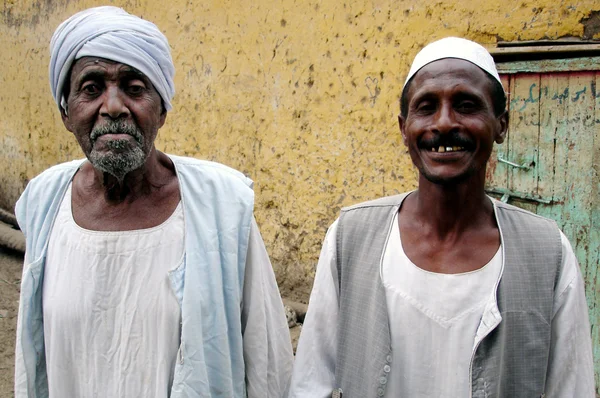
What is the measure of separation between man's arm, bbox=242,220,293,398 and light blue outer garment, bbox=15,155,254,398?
37mm

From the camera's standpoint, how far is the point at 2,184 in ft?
29.4

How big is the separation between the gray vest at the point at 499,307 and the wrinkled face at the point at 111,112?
0.70 metres

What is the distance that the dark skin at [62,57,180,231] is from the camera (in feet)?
6.06

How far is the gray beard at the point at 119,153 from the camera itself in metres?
1.85

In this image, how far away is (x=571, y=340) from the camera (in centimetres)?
161

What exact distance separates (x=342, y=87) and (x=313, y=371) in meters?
3.29

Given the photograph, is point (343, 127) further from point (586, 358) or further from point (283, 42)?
point (586, 358)

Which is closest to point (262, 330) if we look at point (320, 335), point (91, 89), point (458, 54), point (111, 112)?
point (320, 335)

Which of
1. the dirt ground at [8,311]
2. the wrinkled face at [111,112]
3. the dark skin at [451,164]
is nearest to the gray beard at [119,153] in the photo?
the wrinkled face at [111,112]

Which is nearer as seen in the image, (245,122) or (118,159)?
(118,159)

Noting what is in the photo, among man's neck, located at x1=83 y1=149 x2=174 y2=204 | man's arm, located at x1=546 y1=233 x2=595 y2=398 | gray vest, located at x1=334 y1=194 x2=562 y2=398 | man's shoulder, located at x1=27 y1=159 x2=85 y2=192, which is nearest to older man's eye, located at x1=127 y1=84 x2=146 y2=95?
man's neck, located at x1=83 y1=149 x2=174 y2=204

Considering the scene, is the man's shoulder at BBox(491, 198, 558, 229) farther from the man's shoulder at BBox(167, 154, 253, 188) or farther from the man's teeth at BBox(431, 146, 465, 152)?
the man's shoulder at BBox(167, 154, 253, 188)

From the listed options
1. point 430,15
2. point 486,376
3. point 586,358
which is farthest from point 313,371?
point 430,15

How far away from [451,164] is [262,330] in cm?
83
